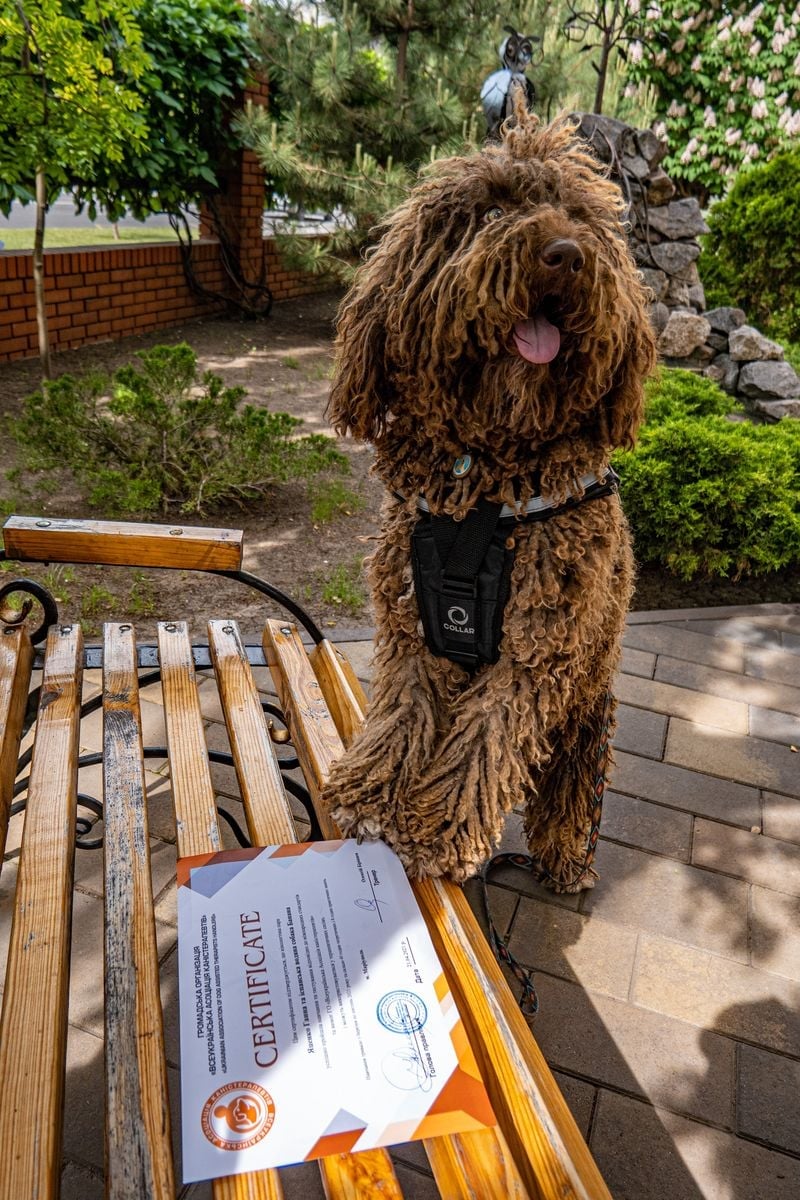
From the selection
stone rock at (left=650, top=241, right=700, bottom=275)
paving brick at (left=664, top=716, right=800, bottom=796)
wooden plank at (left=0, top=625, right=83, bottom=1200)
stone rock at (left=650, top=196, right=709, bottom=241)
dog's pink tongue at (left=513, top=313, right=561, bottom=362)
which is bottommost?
paving brick at (left=664, top=716, right=800, bottom=796)

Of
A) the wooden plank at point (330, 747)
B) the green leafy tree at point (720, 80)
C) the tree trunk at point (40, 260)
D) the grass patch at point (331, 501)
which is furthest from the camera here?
the green leafy tree at point (720, 80)

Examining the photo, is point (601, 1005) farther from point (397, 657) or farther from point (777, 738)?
point (777, 738)

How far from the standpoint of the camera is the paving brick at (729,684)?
3.31m

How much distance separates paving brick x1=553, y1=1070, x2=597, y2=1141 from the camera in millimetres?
1762

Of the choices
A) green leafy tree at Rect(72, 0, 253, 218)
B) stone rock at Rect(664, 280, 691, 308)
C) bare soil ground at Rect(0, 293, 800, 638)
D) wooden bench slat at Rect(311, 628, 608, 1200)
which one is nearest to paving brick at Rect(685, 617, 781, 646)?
bare soil ground at Rect(0, 293, 800, 638)

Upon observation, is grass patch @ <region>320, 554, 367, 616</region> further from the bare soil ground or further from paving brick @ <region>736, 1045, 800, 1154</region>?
paving brick @ <region>736, 1045, 800, 1154</region>

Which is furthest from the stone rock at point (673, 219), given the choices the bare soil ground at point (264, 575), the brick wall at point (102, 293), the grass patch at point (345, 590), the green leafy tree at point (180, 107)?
the grass patch at point (345, 590)

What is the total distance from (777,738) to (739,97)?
1244 cm

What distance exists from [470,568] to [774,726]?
2.09 metres

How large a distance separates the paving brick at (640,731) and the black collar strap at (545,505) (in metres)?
1.47

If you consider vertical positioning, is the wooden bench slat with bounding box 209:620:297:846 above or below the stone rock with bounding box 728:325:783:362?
below

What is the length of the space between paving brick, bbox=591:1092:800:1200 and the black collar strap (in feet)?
4.08

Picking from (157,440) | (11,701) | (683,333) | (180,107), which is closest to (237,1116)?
(11,701)

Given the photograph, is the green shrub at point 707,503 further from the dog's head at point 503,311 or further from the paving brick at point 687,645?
the dog's head at point 503,311
